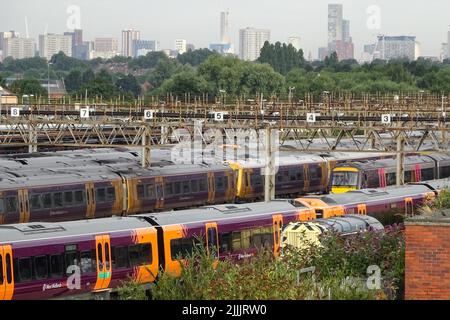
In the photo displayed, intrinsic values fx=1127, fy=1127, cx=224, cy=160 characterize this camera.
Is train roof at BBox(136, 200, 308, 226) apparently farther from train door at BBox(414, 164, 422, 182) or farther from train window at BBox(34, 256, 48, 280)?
train door at BBox(414, 164, 422, 182)

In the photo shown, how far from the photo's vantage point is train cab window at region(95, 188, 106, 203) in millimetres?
40547

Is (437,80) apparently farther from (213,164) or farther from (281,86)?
(213,164)

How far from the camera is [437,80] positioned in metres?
142

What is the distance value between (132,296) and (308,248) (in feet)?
23.6

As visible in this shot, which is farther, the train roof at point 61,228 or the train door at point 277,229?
the train door at point 277,229

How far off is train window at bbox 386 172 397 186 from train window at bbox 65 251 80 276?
2788 cm

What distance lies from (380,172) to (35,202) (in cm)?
1912

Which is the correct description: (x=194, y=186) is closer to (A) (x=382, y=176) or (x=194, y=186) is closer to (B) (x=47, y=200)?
(B) (x=47, y=200)

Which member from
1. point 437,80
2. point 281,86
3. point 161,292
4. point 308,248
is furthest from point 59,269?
point 437,80

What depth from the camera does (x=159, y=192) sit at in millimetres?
44000

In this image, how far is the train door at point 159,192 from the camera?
43.8m

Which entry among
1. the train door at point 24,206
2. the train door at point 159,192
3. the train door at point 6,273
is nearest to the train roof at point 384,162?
the train door at point 159,192

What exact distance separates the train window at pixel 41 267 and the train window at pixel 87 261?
111cm

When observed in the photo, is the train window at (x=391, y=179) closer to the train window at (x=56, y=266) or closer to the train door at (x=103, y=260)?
the train door at (x=103, y=260)
